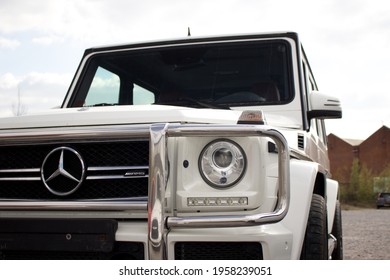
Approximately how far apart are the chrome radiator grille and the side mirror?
1604mm

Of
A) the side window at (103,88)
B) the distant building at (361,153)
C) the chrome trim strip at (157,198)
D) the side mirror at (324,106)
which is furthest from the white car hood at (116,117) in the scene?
the distant building at (361,153)

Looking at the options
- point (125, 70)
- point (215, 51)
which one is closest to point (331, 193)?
point (215, 51)

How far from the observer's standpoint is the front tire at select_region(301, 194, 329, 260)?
2750 millimetres

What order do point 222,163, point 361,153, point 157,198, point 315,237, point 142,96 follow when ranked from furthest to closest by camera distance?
point 361,153, point 142,96, point 315,237, point 222,163, point 157,198

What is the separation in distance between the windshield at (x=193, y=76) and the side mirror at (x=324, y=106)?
0.19 metres

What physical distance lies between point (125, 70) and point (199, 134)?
207 cm

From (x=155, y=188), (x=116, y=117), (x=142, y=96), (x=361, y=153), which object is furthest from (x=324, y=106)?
(x=361, y=153)

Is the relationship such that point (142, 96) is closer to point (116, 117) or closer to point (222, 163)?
point (116, 117)

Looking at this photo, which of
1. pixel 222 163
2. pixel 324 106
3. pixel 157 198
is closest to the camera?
pixel 157 198

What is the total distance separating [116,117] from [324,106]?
1696mm

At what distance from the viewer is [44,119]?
277cm

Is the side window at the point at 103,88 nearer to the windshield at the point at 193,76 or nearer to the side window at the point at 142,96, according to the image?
the windshield at the point at 193,76

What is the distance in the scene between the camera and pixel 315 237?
2797mm

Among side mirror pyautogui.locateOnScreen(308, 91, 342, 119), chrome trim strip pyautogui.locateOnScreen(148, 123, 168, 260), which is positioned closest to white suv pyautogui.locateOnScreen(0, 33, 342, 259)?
chrome trim strip pyautogui.locateOnScreen(148, 123, 168, 260)
